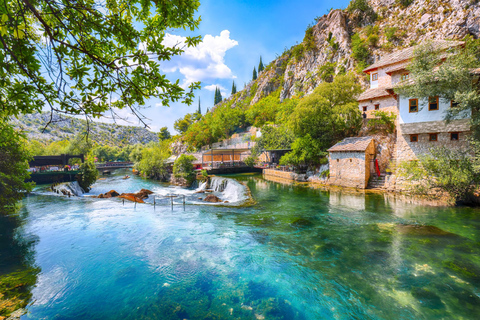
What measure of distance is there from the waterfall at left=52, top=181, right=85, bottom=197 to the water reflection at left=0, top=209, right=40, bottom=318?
1057 centimetres

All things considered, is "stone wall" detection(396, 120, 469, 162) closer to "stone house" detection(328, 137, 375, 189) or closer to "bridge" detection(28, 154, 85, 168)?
"stone house" detection(328, 137, 375, 189)

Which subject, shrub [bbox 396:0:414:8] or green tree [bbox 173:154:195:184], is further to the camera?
shrub [bbox 396:0:414:8]

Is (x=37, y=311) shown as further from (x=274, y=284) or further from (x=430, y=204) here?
(x=430, y=204)

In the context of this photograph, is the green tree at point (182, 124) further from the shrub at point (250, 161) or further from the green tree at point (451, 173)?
the green tree at point (451, 173)

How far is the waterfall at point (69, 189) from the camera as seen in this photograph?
19.7 metres

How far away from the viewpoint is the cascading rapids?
58.7ft

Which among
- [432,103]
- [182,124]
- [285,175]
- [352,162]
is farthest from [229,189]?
[182,124]

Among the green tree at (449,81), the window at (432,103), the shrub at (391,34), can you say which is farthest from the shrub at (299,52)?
the window at (432,103)

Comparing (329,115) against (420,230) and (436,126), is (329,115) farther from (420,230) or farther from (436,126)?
(420,230)

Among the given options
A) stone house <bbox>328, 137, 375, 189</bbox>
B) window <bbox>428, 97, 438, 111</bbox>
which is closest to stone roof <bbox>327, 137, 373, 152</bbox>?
stone house <bbox>328, 137, 375, 189</bbox>

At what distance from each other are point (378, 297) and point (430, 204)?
11672 millimetres

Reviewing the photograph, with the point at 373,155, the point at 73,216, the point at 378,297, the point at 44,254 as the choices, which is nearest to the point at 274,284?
the point at 378,297

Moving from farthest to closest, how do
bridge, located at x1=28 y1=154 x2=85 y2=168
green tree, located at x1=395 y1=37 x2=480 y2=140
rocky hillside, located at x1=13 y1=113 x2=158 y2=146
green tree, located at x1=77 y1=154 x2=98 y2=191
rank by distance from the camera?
bridge, located at x1=28 y1=154 x2=85 y2=168 < green tree, located at x1=77 y1=154 x2=98 y2=191 < green tree, located at x1=395 y1=37 x2=480 y2=140 < rocky hillside, located at x1=13 y1=113 x2=158 y2=146

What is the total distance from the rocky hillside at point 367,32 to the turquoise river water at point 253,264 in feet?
86.8
